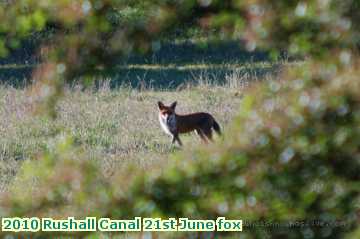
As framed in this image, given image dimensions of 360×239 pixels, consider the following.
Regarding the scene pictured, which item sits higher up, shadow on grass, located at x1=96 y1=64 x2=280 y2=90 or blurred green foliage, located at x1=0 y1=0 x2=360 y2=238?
shadow on grass, located at x1=96 y1=64 x2=280 y2=90

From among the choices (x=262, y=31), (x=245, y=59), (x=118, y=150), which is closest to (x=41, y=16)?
(x=262, y=31)

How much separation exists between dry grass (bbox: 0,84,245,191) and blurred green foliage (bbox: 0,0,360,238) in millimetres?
4053

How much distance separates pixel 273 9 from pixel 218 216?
0.47 m

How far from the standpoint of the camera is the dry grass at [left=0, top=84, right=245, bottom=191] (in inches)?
290

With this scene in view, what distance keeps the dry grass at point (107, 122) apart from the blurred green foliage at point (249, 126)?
405 cm

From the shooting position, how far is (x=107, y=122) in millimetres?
9008

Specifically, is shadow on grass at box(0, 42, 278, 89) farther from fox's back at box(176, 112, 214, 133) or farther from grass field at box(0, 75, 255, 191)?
fox's back at box(176, 112, 214, 133)

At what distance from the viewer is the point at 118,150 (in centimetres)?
760

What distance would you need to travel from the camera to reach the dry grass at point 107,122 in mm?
7371

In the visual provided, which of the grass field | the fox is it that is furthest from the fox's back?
the grass field

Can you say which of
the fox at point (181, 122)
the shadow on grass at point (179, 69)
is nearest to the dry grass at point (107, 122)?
the fox at point (181, 122)

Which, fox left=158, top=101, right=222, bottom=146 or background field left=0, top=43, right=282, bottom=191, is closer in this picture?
background field left=0, top=43, right=282, bottom=191

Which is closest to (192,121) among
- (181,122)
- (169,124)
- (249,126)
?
(181,122)

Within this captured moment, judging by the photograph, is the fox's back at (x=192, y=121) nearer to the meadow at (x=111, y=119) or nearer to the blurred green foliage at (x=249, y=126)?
the meadow at (x=111, y=119)
